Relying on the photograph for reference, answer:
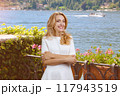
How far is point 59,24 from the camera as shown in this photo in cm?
318

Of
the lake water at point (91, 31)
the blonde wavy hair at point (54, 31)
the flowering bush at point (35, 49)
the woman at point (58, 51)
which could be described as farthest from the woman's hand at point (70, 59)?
the lake water at point (91, 31)

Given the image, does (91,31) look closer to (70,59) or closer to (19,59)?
(19,59)

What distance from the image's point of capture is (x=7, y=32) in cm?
725

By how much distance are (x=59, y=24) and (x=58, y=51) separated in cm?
30

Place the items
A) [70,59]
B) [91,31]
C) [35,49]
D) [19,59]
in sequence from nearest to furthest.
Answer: [70,59], [19,59], [35,49], [91,31]

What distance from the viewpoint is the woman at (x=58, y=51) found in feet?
10.4

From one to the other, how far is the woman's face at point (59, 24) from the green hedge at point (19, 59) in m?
3.00

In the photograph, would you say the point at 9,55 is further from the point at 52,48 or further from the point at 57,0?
the point at 57,0

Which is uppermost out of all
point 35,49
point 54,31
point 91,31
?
point 54,31

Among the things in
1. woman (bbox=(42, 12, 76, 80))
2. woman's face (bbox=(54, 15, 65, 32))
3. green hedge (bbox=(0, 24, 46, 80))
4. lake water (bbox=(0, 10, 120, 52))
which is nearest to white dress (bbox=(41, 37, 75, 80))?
woman (bbox=(42, 12, 76, 80))

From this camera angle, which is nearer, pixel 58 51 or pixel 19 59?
pixel 58 51

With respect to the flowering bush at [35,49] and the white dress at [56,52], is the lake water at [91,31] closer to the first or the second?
the flowering bush at [35,49]

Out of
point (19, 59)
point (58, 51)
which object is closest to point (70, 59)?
point (58, 51)

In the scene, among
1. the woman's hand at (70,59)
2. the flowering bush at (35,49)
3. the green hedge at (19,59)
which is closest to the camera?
the woman's hand at (70,59)
